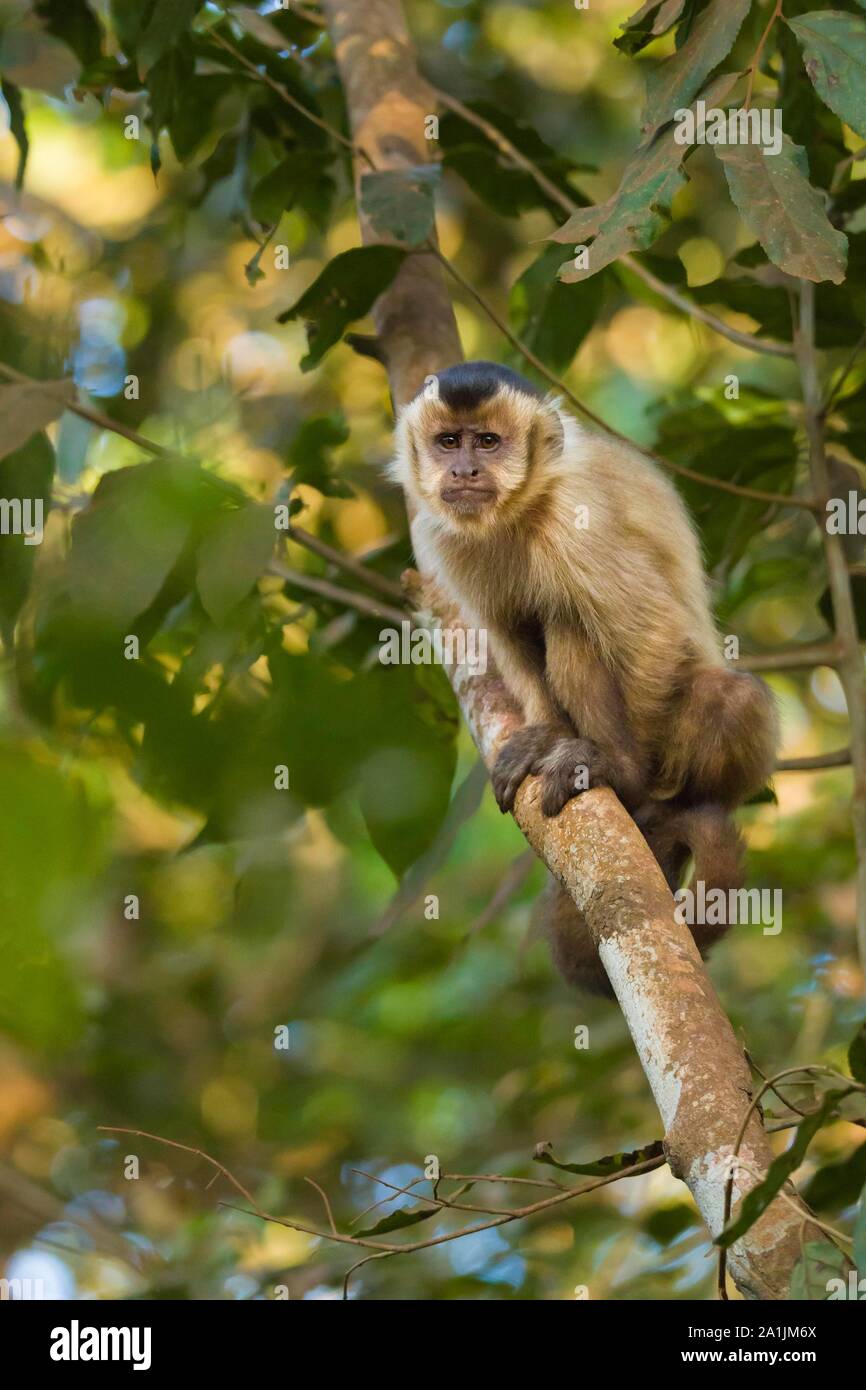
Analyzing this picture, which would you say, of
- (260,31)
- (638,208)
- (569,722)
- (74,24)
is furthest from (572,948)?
A: (74,24)

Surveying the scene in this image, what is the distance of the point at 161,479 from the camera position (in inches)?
168

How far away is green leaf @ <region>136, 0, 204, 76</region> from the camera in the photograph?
4.45m

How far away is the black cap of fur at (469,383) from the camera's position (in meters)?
4.58

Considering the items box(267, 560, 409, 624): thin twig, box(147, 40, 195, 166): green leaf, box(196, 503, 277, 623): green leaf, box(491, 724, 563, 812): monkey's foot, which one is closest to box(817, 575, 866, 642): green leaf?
box(491, 724, 563, 812): monkey's foot

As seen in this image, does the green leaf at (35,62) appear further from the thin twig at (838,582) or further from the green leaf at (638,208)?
the green leaf at (638,208)

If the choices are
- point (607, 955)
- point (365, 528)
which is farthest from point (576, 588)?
point (365, 528)

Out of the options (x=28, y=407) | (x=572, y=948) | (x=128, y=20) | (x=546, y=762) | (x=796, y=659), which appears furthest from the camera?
(x=128, y=20)

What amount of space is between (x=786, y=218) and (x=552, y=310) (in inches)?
98.7

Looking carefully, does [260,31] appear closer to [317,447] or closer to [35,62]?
[35,62]

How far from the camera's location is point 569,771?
12.4 feet

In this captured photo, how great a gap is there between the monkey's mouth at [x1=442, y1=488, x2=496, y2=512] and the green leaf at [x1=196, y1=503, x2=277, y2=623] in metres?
0.70

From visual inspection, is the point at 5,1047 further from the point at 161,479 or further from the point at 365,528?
the point at 161,479

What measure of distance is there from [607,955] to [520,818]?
3.01 feet

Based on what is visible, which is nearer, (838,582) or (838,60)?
(838,60)
